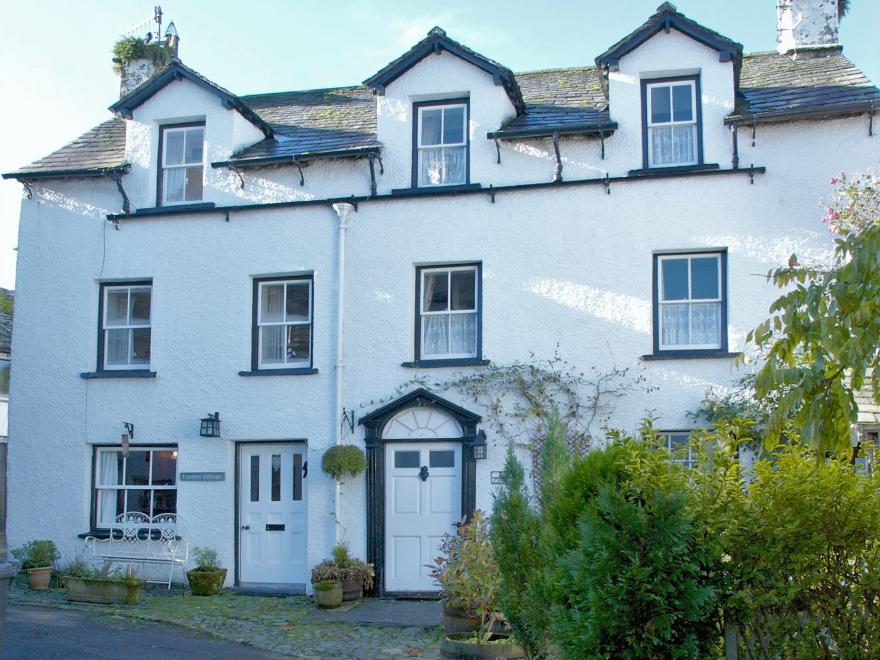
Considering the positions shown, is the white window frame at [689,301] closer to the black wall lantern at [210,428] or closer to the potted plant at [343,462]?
the potted plant at [343,462]

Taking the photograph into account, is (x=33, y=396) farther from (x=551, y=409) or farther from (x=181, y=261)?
(x=551, y=409)

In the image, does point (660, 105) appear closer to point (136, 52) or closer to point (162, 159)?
point (162, 159)

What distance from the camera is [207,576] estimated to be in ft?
48.3

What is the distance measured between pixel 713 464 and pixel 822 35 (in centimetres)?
1298

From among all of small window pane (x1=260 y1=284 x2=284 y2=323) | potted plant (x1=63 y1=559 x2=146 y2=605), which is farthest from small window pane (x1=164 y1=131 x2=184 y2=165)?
potted plant (x1=63 y1=559 x2=146 y2=605)

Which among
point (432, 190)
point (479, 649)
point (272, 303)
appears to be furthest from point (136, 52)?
point (479, 649)

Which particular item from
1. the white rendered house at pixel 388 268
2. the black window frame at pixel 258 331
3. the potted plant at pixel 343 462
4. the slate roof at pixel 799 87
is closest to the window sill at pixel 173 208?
the white rendered house at pixel 388 268

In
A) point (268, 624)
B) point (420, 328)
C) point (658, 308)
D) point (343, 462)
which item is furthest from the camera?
point (420, 328)

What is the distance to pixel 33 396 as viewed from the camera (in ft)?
53.9

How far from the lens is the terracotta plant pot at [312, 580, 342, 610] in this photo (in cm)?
1353

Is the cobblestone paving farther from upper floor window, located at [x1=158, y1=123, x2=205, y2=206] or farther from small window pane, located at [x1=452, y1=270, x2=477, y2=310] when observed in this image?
upper floor window, located at [x1=158, y1=123, x2=205, y2=206]

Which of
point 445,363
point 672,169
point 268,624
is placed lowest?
point 268,624

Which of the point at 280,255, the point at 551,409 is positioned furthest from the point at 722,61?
the point at 280,255

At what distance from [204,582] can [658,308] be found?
25.8 ft
